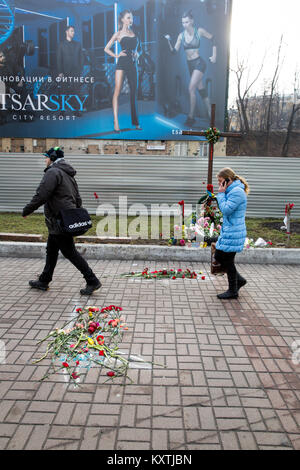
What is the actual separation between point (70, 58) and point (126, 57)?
1.94m

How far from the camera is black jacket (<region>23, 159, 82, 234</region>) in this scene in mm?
4324

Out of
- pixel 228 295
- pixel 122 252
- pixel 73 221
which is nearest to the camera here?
pixel 73 221

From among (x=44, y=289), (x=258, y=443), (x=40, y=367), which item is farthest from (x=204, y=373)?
(x=44, y=289)

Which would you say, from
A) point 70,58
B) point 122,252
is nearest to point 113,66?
point 70,58

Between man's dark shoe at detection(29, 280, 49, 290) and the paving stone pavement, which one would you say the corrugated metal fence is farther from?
the paving stone pavement

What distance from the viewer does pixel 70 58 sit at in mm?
12133

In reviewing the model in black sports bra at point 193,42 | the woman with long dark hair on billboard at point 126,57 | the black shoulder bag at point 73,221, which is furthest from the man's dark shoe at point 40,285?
the model in black sports bra at point 193,42

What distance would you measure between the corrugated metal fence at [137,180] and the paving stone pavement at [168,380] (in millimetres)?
7205

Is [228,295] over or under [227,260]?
under

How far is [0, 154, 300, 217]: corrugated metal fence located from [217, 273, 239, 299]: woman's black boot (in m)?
7.36

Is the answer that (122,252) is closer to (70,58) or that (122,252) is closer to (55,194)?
(55,194)

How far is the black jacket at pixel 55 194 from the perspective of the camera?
4324mm

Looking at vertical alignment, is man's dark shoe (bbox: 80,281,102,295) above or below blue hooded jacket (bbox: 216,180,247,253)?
below

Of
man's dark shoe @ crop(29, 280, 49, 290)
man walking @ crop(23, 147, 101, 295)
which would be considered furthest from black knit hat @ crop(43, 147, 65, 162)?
man's dark shoe @ crop(29, 280, 49, 290)
